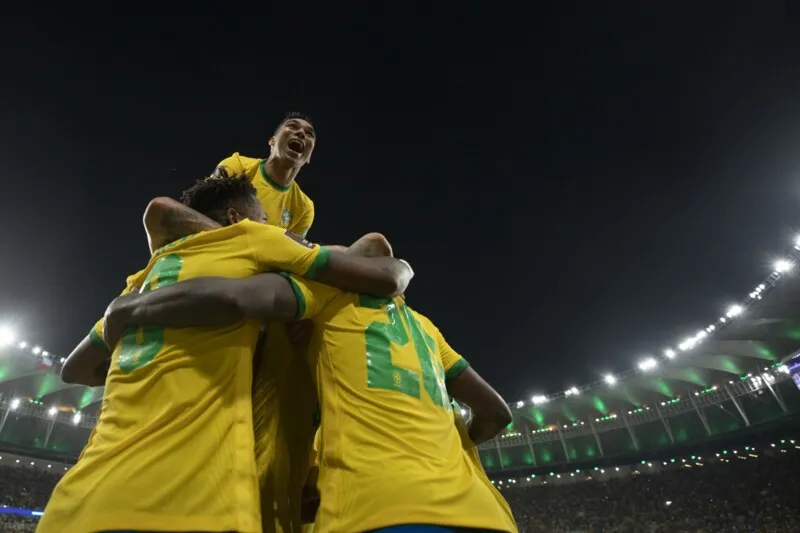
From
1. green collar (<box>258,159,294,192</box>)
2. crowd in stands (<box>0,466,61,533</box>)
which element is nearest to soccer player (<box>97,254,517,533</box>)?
green collar (<box>258,159,294,192</box>)

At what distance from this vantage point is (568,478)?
35125 mm

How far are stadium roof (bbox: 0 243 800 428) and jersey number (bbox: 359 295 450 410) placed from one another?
86.9ft

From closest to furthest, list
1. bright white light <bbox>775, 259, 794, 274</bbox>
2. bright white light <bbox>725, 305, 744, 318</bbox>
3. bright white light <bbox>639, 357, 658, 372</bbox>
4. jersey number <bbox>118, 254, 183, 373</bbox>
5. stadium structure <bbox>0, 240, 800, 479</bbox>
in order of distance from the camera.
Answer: jersey number <bbox>118, 254, 183, 373</bbox>, bright white light <bbox>775, 259, 794, 274</bbox>, stadium structure <bbox>0, 240, 800, 479</bbox>, bright white light <bbox>725, 305, 744, 318</bbox>, bright white light <bbox>639, 357, 658, 372</bbox>

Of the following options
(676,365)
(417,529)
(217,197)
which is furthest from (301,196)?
(676,365)

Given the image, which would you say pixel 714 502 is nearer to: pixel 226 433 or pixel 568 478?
pixel 568 478

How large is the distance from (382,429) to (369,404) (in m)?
0.13

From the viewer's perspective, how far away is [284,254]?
87.0 inches

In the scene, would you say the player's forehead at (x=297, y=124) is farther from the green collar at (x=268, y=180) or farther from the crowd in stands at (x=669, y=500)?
the crowd in stands at (x=669, y=500)

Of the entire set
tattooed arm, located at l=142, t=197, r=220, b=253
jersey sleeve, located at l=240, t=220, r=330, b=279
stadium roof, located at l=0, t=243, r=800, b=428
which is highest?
stadium roof, located at l=0, t=243, r=800, b=428

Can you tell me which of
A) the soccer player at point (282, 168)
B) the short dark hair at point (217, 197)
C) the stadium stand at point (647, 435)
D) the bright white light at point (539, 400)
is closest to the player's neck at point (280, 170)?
the soccer player at point (282, 168)

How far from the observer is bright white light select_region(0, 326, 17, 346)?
25.7 m

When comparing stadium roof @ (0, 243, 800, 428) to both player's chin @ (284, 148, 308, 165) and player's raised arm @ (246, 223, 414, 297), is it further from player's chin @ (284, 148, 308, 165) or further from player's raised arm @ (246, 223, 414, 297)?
player's raised arm @ (246, 223, 414, 297)

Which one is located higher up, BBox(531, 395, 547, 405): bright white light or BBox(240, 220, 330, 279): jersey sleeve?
BBox(531, 395, 547, 405): bright white light

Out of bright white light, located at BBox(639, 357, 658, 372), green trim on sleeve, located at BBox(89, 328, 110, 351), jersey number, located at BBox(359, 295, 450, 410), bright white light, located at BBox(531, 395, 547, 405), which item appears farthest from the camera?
bright white light, located at BBox(531, 395, 547, 405)
